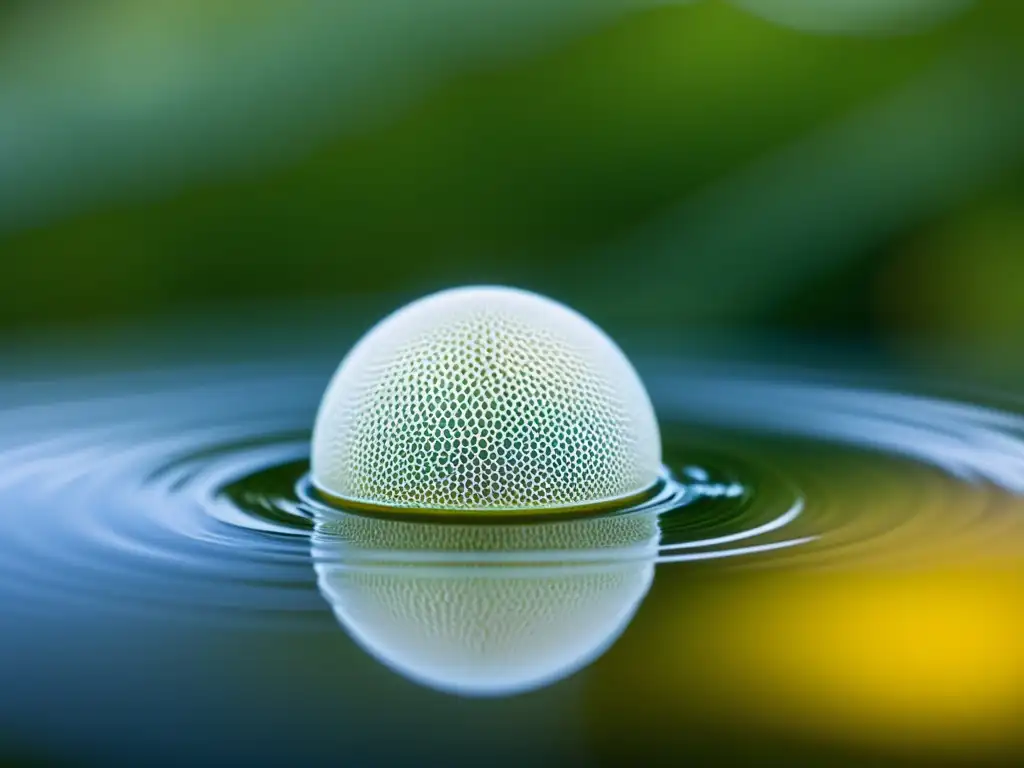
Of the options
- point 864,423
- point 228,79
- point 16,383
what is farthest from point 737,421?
point 228,79

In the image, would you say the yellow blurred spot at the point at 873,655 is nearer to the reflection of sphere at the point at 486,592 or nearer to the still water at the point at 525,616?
the still water at the point at 525,616

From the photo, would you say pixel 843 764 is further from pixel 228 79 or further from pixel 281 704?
pixel 228 79

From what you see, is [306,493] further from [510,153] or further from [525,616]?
[510,153]

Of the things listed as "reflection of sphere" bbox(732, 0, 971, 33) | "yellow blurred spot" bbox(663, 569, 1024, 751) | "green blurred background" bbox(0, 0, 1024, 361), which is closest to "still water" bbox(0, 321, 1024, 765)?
"yellow blurred spot" bbox(663, 569, 1024, 751)

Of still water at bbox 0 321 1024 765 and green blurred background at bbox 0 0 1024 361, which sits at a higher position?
green blurred background at bbox 0 0 1024 361

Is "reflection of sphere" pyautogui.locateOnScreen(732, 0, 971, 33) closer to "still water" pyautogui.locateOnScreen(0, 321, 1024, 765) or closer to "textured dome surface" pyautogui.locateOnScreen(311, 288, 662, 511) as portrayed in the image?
"still water" pyautogui.locateOnScreen(0, 321, 1024, 765)

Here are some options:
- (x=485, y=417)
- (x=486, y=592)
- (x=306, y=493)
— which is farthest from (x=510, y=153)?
(x=486, y=592)

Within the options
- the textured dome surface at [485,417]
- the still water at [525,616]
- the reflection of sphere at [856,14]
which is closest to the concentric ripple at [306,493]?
the still water at [525,616]
